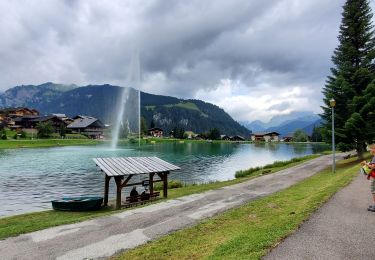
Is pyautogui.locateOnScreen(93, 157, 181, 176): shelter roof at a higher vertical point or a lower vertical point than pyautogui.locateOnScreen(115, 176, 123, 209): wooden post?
higher

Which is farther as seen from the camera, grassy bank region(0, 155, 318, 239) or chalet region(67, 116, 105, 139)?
chalet region(67, 116, 105, 139)

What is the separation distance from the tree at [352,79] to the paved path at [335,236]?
25.7 metres

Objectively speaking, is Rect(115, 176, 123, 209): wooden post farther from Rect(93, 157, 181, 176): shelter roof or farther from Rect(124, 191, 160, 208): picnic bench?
Rect(124, 191, 160, 208): picnic bench

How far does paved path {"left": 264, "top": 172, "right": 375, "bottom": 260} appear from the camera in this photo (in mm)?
9859

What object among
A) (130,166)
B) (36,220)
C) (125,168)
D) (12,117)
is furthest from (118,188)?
(12,117)

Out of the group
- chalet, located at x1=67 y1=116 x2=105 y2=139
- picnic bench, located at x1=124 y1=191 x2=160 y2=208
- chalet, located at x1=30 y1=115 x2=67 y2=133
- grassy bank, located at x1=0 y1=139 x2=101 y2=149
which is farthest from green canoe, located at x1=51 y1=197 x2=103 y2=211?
chalet, located at x1=67 y1=116 x2=105 y2=139

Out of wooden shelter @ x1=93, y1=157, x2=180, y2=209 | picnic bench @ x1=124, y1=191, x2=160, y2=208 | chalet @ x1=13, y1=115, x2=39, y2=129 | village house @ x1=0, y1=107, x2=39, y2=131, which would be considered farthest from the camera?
chalet @ x1=13, y1=115, x2=39, y2=129

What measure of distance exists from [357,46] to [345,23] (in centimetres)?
346

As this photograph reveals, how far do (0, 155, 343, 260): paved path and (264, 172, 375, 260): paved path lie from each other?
6043 mm

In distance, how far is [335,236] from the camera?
37.5 ft

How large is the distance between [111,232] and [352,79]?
37.4 meters

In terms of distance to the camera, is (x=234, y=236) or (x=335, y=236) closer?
(x=335, y=236)

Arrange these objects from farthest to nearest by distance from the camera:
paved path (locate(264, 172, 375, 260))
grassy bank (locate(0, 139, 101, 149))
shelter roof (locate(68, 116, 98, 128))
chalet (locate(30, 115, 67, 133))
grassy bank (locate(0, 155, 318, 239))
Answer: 1. shelter roof (locate(68, 116, 98, 128))
2. chalet (locate(30, 115, 67, 133))
3. grassy bank (locate(0, 139, 101, 149))
4. grassy bank (locate(0, 155, 318, 239))
5. paved path (locate(264, 172, 375, 260))

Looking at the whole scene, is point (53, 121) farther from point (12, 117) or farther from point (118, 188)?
point (118, 188)
